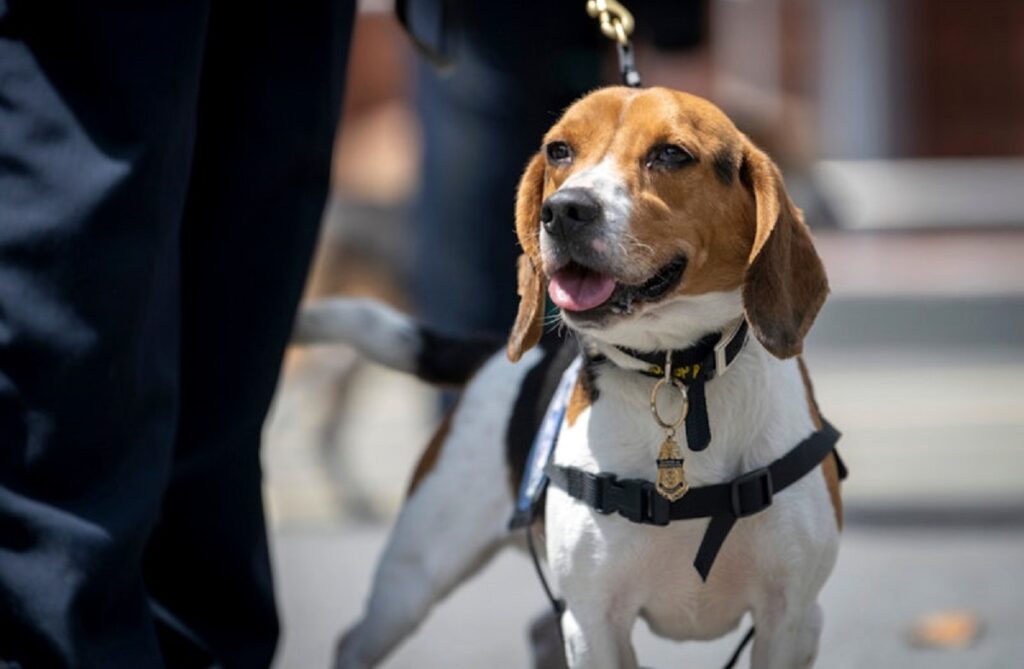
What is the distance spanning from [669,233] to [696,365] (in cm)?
26

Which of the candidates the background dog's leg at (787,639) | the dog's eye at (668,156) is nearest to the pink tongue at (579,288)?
the dog's eye at (668,156)

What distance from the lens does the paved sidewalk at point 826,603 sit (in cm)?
435

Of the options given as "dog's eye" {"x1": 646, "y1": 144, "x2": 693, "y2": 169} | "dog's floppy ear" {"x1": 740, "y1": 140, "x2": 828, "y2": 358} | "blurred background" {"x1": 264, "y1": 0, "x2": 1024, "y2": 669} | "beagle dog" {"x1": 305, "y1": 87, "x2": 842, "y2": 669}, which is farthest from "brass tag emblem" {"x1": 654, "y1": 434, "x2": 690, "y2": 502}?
"blurred background" {"x1": 264, "y1": 0, "x2": 1024, "y2": 669}

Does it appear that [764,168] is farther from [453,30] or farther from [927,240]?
[927,240]

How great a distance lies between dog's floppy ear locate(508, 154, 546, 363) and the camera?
125 inches

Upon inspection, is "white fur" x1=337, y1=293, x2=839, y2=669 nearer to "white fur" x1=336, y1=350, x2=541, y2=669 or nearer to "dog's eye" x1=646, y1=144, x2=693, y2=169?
"dog's eye" x1=646, y1=144, x2=693, y2=169

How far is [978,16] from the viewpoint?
47.6ft

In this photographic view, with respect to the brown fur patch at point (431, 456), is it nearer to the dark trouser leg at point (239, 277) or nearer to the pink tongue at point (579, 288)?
the dark trouser leg at point (239, 277)

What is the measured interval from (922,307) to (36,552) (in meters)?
7.97

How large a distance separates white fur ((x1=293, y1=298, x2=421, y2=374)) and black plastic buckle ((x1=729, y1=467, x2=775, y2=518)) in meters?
1.27

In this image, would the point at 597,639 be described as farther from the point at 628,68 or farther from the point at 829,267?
the point at 829,267

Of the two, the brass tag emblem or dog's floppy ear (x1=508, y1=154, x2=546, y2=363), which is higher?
dog's floppy ear (x1=508, y1=154, x2=546, y2=363)

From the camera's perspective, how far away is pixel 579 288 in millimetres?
2928

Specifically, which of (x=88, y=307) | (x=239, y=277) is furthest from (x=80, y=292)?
(x=239, y=277)
